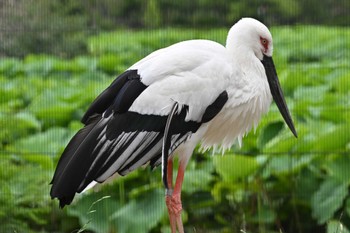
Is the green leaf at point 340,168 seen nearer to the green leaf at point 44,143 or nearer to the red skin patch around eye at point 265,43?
the green leaf at point 44,143

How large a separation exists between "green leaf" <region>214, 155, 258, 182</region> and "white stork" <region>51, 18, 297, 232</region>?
1957 millimetres

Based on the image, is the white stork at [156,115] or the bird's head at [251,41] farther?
the bird's head at [251,41]

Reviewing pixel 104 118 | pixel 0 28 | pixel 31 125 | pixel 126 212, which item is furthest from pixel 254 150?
pixel 0 28

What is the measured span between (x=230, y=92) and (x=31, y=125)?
356 centimetres

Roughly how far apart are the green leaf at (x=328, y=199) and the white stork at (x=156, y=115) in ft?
7.03

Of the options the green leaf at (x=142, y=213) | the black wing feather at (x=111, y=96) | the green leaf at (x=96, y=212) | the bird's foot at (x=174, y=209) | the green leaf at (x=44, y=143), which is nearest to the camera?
the black wing feather at (x=111, y=96)

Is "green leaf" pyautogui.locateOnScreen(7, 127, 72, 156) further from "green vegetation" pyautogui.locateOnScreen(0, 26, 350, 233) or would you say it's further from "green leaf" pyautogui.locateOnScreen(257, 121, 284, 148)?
"green leaf" pyautogui.locateOnScreen(257, 121, 284, 148)

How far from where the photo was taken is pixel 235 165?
6.44m

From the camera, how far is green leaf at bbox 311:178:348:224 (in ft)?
21.2

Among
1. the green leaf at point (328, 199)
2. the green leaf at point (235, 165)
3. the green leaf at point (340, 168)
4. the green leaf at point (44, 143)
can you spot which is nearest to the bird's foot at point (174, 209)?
the green leaf at point (235, 165)

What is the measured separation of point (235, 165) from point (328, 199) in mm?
629

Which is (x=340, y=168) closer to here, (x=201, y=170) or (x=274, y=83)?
(x=201, y=170)

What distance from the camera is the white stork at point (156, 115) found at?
4.25 metres

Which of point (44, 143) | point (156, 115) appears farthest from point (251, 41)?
point (44, 143)
